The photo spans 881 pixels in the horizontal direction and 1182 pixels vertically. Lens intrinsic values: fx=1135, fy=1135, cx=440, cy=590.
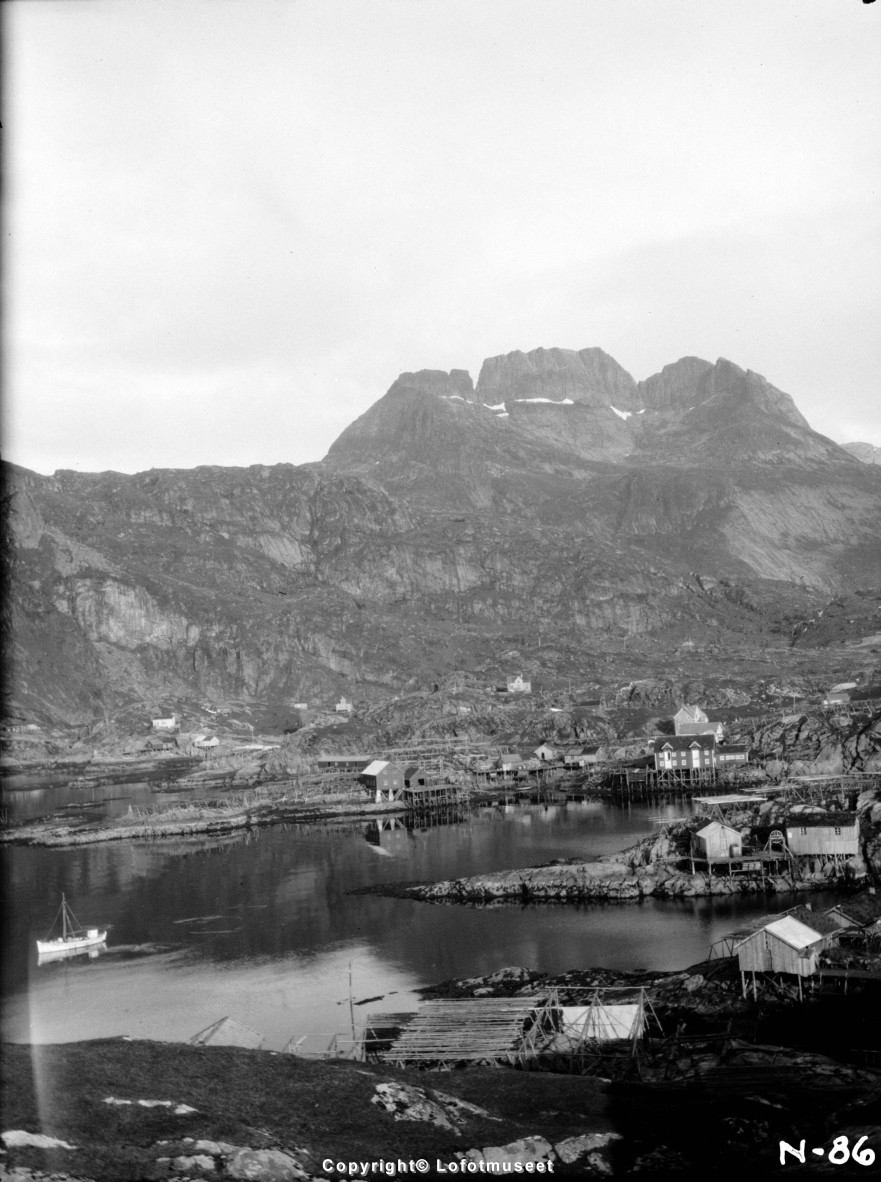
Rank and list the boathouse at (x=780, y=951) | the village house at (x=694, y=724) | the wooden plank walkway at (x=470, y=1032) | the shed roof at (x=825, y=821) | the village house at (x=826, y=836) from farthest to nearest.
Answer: the village house at (x=694, y=724) < the shed roof at (x=825, y=821) < the village house at (x=826, y=836) < the boathouse at (x=780, y=951) < the wooden plank walkway at (x=470, y=1032)

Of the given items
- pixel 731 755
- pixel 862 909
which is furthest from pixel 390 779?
pixel 862 909

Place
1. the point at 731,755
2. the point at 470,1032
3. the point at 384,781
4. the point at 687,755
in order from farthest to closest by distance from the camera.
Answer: the point at 731,755, the point at 687,755, the point at 384,781, the point at 470,1032

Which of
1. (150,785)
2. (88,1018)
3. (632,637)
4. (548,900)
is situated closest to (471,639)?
(632,637)

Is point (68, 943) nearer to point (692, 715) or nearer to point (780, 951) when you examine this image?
point (780, 951)

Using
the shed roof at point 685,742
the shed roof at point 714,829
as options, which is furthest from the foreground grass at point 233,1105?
the shed roof at point 685,742

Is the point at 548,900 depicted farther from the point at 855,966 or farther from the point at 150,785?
the point at 150,785

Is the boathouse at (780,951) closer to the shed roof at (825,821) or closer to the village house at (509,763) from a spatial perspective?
the shed roof at (825,821)
